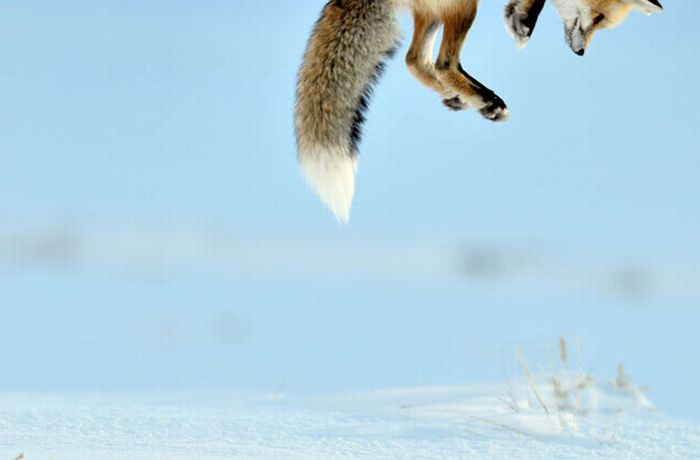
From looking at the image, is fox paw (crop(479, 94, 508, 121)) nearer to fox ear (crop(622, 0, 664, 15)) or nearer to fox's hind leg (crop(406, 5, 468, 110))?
fox's hind leg (crop(406, 5, 468, 110))

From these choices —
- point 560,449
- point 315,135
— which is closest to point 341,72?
point 315,135

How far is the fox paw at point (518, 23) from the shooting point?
562 centimetres

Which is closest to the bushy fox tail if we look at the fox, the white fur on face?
the fox

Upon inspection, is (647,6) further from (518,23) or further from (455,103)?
(455,103)

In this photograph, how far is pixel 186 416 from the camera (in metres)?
4.98

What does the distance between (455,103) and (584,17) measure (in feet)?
3.48

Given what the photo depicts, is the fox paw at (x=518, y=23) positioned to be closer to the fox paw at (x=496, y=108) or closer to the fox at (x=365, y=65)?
the fox at (x=365, y=65)

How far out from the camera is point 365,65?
18.2 ft

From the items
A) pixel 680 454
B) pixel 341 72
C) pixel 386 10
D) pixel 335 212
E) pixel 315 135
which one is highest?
pixel 386 10

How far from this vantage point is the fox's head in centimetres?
594

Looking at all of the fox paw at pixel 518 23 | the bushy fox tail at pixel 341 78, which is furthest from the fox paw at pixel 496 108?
the bushy fox tail at pixel 341 78

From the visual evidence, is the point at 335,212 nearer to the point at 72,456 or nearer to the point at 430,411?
the point at 430,411

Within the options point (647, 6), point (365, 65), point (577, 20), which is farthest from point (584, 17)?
point (365, 65)

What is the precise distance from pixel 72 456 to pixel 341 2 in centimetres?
312
